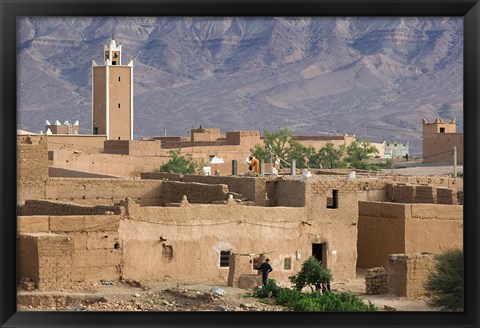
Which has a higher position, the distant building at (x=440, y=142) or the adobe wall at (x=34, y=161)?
the distant building at (x=440, y=142)

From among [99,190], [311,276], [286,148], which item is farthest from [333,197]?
[286,148]

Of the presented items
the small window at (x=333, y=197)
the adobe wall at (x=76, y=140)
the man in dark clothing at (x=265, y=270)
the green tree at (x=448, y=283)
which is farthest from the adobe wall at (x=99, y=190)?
the adobe wall at (x=76, y=140)

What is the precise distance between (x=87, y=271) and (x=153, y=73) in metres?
140

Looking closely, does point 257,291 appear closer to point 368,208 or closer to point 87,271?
point 87,271

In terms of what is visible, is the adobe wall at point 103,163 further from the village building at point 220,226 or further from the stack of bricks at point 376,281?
the stack of bricks at point 376,281

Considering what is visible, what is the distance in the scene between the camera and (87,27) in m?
168

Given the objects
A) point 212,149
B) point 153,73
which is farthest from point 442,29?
point 212,149

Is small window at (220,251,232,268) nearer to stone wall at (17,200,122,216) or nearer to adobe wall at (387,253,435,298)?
stone wall at (17,200,122,216)

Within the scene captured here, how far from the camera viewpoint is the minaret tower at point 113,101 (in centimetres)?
6369

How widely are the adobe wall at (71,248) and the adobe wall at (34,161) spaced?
650 centimetres

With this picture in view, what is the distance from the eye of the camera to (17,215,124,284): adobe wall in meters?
16.1

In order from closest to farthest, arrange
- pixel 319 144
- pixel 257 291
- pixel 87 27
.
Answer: pixel 257 291, pixel 319 144, pixel 87 27

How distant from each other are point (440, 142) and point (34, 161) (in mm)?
31432
